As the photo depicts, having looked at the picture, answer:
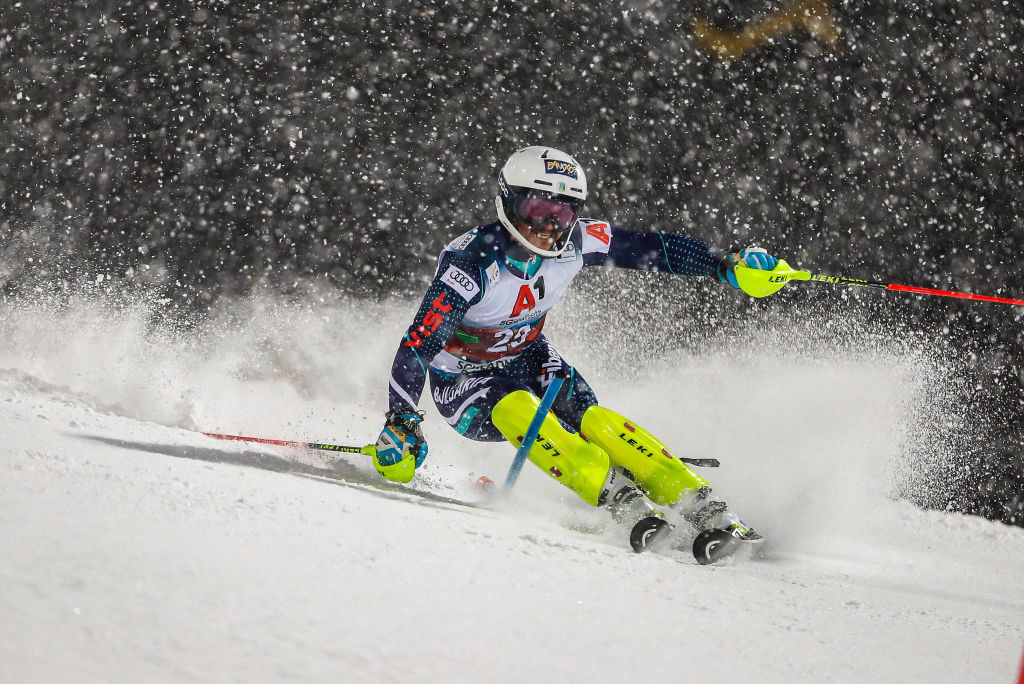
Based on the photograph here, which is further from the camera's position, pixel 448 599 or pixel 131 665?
pixel 448 599

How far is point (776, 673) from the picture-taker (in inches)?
72.2

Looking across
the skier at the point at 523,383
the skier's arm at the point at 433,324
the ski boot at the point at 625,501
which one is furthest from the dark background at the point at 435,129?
the ski boot at the point at 625,501

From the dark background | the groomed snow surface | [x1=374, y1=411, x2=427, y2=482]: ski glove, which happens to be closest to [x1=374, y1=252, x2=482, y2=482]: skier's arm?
[x1=374, y1=411, x2=427, y2=482]: ski glove

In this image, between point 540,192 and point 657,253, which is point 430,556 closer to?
point 540,192

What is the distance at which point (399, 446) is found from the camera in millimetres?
3242

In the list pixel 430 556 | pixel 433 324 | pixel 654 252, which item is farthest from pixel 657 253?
pixel 430 556

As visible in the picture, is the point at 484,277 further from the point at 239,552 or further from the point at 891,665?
the point at 891,665

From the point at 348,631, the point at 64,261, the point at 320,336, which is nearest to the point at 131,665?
the point at 348,631

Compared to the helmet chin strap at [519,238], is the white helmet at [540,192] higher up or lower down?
higher up

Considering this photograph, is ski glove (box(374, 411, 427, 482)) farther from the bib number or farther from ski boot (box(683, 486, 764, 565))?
ski boot (box(683, 486, 764, 565))

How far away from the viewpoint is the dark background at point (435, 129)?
7.33 meters

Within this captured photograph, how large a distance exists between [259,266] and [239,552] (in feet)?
19.7

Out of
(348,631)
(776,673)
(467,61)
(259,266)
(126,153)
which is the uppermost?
(467,61)

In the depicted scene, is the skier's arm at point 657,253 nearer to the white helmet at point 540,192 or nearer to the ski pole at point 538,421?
the white helmet at point 540,192
